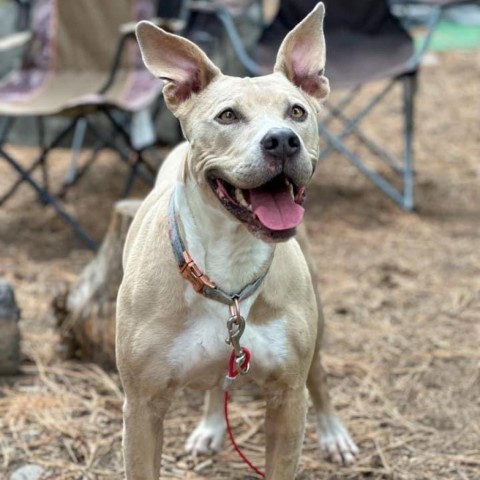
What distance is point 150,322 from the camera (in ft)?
8.47

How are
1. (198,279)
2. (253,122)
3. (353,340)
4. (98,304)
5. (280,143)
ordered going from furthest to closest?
(353,340)
(98,304)
(198,279)
(253,122)
(280,143)

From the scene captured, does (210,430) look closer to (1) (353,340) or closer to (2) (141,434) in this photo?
(2) (141,434)

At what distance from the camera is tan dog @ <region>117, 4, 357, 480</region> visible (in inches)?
96.2

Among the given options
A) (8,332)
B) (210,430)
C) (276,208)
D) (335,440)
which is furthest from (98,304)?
(276,208)

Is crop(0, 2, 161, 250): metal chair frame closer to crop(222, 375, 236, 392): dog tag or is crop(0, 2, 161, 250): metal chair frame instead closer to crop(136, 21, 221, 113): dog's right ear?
crop(136, 21, 221, 113): dog's right ear

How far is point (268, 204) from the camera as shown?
239cm

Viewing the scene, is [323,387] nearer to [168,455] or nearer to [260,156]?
[168,455]

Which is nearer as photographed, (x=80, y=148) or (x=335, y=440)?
(x=335, y=440)

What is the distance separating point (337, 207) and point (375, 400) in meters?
2.69

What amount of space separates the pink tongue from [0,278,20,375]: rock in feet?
5.53

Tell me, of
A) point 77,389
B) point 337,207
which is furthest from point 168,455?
point 337,207

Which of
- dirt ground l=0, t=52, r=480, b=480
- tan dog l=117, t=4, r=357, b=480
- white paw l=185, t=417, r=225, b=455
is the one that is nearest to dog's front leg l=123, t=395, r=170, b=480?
tan dog l=117, t=4, r=357, b=480

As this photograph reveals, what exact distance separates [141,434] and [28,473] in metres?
0.77

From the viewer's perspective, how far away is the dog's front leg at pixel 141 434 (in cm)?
263
